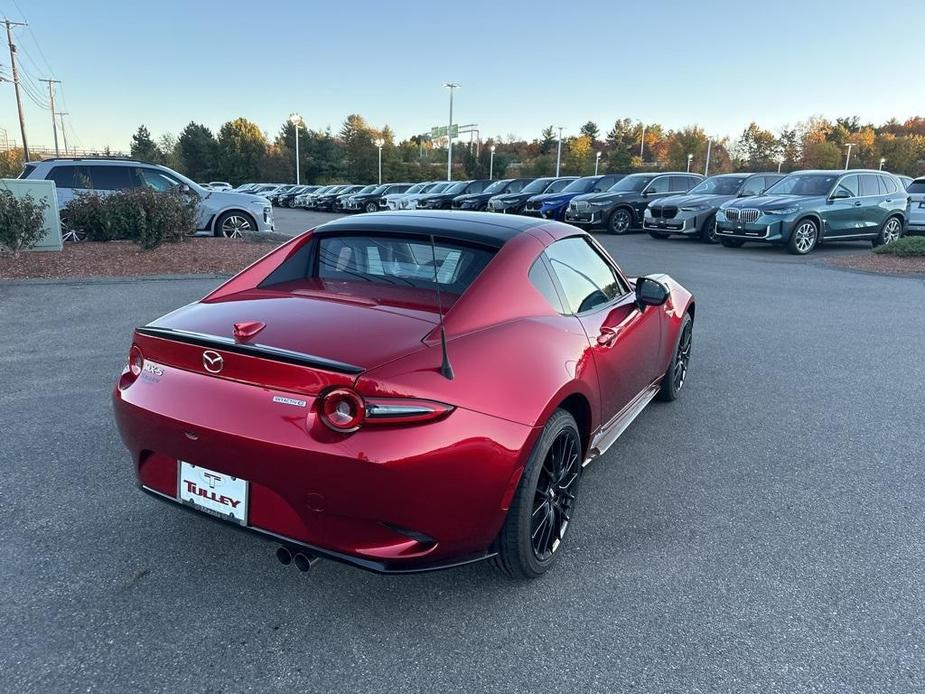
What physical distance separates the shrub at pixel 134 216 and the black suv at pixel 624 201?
11.3 metres

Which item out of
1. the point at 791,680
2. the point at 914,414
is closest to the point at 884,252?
the point at 914,414

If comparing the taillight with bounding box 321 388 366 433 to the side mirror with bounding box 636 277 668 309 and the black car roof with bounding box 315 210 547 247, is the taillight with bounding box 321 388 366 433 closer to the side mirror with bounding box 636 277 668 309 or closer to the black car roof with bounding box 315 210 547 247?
the black car roof with bounding box 315 210 547 247

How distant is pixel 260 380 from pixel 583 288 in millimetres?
1842

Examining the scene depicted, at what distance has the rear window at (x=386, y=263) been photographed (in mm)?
3025

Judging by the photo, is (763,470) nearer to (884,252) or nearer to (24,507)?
(24,507)

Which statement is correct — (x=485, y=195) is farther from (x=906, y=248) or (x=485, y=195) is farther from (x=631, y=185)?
(x=906, y=248)

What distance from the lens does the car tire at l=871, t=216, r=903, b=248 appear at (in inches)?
620

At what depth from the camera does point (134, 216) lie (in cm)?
1142

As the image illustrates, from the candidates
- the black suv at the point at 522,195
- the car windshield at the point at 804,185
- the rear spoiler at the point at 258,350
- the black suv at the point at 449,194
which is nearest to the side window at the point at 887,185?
the car windshield at the point at 804,185

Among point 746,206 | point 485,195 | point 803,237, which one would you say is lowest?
point 803,237

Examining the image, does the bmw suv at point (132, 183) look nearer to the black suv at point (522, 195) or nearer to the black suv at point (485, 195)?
the black suv at point (522, 195)

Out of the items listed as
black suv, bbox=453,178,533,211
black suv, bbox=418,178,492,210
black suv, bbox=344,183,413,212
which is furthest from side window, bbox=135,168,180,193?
black suv, bbox=344,183,413,212

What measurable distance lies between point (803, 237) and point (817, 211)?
662 millimetres

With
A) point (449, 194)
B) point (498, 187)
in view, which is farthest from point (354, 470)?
point (449, 194)
